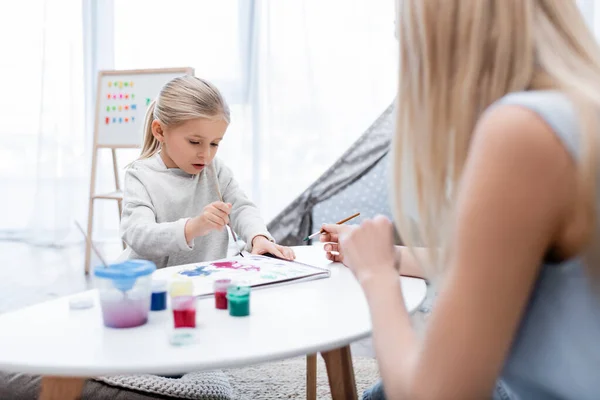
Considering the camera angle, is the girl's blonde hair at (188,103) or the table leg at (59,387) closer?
the table leg at (59,387)

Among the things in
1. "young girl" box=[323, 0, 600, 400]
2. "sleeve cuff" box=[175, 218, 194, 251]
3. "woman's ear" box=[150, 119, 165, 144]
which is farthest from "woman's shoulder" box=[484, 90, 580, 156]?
"woman's ear" box=[150, 119, 165, 144]

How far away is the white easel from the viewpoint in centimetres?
317

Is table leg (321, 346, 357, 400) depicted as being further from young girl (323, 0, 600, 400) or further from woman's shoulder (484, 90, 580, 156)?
woman's shoulder (484, 90, 580, 156)

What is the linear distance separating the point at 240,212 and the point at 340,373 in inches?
26.5

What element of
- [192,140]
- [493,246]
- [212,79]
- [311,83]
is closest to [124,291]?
[493,246]

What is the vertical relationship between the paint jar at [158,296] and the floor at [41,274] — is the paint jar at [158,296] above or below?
above

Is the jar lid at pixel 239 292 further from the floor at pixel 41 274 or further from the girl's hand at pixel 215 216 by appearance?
the floor at pixel 41 274

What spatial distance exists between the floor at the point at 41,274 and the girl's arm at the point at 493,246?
1.48 m

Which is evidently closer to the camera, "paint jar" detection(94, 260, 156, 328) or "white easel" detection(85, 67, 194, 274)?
"paint jar" detection(94, 260, 156, 328)

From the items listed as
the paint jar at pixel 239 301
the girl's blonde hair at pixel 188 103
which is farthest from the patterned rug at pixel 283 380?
the paint jar at pixel 239 301

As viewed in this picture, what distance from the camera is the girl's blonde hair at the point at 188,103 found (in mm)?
1540

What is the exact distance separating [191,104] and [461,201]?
44.1 inches

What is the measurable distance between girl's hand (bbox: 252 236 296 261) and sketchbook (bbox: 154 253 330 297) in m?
0.07

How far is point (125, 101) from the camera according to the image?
3250 millimetres
